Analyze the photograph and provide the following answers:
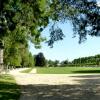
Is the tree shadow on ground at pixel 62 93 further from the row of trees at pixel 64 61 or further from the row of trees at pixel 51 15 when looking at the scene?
the row of trees at pixel 64 61

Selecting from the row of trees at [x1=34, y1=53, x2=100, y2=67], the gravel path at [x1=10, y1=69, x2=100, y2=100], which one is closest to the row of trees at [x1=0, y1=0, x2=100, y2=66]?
the gravel path at [x1=10, y1=69, x2=100, y2=100]

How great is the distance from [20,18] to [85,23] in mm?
6169

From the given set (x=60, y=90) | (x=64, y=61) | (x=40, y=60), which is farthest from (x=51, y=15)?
(x=64, y=61)

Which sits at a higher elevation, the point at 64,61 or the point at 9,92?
the point at 64,61

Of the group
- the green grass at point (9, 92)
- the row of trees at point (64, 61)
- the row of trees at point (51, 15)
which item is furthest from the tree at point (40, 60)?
the green grass at point (9, 92)

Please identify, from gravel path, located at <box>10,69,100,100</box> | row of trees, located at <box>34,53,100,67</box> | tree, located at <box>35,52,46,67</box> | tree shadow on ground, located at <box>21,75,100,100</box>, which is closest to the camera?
tree shadow on ground, located at <box>21,75,100,100</box>

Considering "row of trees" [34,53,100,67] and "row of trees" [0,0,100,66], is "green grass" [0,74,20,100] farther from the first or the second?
"row of trees" [34,53,100,67]

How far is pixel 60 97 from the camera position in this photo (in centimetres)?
1658

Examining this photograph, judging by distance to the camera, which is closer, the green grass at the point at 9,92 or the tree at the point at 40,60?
the green grass at the point at 9,92

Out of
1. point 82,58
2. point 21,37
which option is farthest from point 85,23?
point 82,58

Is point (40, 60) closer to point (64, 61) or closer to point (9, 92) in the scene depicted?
point (64, 61)

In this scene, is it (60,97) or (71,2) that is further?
(71,2)

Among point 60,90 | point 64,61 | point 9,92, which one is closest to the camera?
point 9,92

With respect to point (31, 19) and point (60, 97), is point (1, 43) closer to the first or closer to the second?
point (31, 19)
